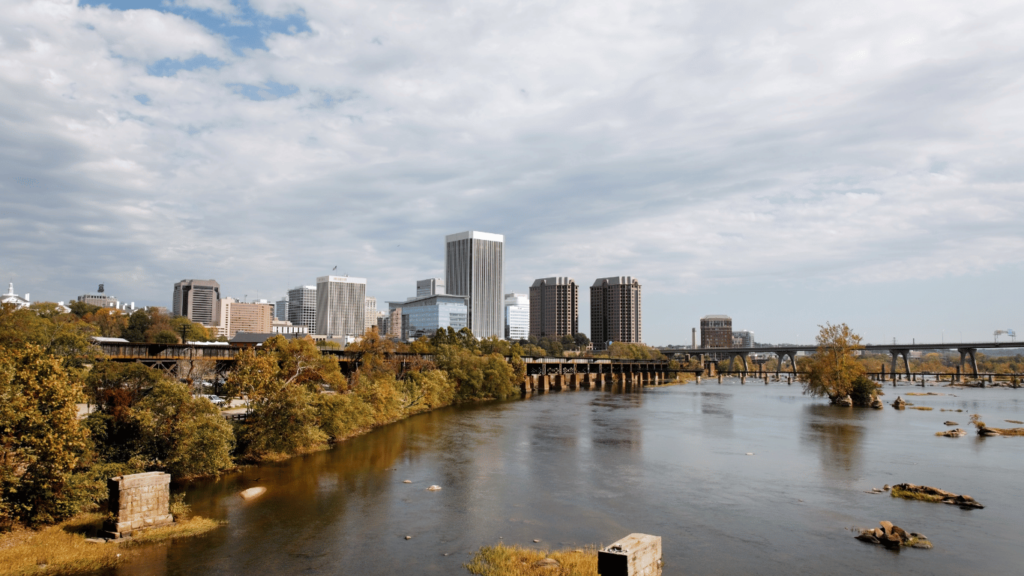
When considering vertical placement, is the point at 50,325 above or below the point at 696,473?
above

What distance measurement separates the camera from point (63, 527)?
27.3 m

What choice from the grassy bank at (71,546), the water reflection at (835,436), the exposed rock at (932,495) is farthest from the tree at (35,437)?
the water reflection at (835,436)

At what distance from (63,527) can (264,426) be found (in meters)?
17.8

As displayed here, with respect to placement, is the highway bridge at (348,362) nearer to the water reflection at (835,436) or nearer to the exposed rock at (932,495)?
the water reflection at (835,436)

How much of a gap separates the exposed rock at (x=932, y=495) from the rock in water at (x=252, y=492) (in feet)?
131

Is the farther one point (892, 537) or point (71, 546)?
point (892, 537)

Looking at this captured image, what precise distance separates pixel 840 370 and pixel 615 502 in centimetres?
8116

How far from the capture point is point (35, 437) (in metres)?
25.5

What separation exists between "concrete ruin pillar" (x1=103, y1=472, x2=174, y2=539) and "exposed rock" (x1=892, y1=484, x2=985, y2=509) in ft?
140

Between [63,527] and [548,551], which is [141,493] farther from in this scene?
[548,551]

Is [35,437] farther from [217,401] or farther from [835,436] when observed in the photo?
[835,436]

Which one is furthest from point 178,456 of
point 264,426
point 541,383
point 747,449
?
point 541,383

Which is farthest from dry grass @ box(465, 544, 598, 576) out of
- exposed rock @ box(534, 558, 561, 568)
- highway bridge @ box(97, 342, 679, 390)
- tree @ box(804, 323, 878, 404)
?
tree @ box(804, 323, 878, 404)

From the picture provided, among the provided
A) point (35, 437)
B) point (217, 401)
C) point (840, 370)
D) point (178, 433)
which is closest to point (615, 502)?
point (178, 433)
